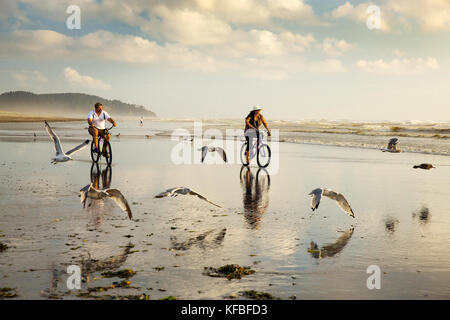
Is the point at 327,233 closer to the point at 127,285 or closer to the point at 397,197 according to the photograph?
→ the point at 127,285

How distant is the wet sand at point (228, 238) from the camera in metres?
4.88

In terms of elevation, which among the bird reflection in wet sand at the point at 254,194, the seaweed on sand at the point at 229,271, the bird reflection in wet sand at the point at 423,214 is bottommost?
the seaweed on sand at the point at 229,271

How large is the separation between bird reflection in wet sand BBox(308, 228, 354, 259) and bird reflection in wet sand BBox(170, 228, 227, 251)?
1451 millimetres

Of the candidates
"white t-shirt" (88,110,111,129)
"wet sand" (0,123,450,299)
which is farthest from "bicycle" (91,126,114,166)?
"wet sand" (0,123,450,299)

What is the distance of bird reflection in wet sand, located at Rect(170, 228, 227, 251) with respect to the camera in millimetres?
6430

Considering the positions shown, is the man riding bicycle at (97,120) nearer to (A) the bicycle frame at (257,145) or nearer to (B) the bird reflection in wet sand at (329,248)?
(A) the bicycle frame at (257,145)

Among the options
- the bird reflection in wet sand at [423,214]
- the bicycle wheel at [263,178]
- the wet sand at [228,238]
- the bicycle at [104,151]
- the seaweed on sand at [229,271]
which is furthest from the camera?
the bicycle at [104,151]

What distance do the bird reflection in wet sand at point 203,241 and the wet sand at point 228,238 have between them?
0.05 feet

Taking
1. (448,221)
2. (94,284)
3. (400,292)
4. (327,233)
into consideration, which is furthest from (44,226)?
(448,221)

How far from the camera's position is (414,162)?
66.3ft

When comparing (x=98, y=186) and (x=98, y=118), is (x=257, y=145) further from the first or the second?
(x=98, y=186)

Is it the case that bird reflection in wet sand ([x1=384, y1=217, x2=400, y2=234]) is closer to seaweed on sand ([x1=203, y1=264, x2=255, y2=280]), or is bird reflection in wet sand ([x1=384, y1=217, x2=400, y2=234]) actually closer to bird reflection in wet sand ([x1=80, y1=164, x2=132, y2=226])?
seaweed on sand ([x1=203, y1=264, x2=255, y2=280])

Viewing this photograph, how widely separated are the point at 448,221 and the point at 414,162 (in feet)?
41.7

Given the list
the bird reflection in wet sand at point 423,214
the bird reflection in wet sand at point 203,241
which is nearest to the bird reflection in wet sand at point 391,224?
the bird reflection in wet sand at point 423,214
